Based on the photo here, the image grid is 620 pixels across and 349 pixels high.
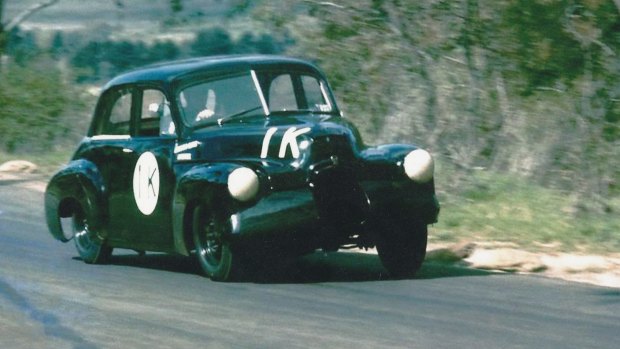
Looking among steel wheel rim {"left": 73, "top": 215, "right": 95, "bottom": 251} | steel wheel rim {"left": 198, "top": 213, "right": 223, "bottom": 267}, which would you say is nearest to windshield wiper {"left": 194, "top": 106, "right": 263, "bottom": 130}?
steel wheel rim {"left": 198, "top": 213, "right": 223, "bottom": 267}

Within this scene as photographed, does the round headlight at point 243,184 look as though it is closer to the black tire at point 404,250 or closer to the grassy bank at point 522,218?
the black tire at point 404,250

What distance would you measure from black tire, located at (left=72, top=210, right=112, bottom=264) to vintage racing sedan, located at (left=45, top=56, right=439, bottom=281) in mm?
19

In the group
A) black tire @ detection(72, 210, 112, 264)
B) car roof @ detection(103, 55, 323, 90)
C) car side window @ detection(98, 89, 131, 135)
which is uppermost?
car roof @ detection(103, 55, 323, 90)

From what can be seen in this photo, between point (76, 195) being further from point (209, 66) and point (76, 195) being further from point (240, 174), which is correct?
point (240, 174)

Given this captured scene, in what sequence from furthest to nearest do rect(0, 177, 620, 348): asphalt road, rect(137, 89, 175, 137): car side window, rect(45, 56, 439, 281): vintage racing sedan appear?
rect(137, 89, 175, 137): car side window
rect(45, 56, 439, 281): vintage racing sedan
rect(0, 177, 620, 348): asphalt road

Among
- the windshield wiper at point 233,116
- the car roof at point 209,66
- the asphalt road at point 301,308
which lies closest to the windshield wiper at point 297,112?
the windshield wiper at point 233,116

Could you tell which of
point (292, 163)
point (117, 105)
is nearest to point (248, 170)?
point (292, 163)

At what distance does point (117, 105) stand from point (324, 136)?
283 cm

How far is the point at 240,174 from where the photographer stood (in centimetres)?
1152

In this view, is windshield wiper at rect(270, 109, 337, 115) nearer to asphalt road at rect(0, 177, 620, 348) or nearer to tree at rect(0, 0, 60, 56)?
asphalt road at rect(0, 177, 620, 348)

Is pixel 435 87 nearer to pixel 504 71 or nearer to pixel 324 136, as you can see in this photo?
pixel 504 71

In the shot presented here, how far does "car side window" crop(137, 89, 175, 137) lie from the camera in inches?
509

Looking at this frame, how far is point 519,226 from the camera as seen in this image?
1516cm

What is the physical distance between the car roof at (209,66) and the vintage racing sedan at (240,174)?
12mm
